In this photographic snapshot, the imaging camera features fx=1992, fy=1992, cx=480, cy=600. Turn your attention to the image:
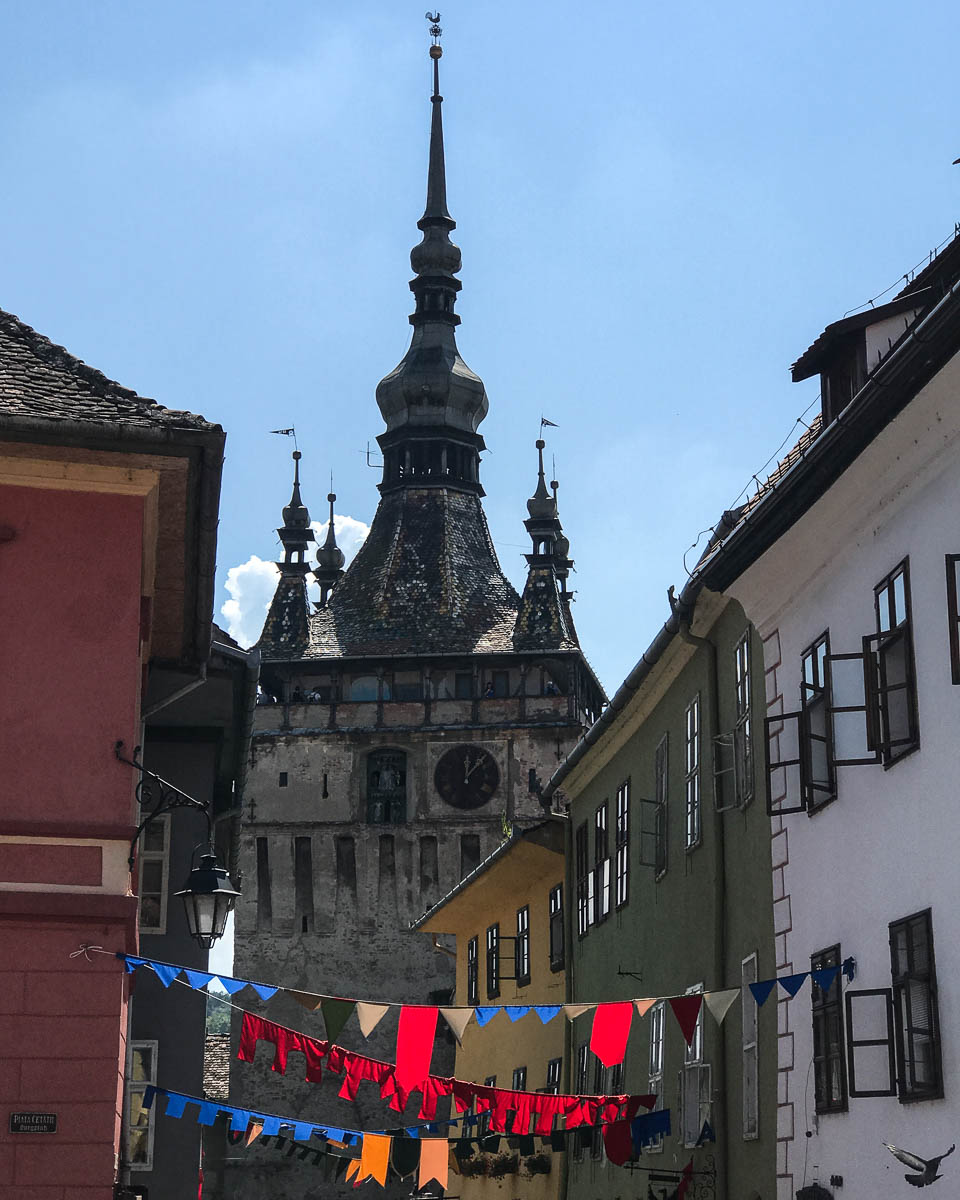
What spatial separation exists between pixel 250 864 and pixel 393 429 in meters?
19.3

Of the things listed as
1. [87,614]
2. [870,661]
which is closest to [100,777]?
[87,614]

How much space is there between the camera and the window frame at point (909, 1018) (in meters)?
10.5

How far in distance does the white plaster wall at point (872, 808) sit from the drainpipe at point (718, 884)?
2.21 m

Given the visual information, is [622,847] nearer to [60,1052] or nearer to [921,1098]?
[921,1098]

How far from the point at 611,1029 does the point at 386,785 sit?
50475mm

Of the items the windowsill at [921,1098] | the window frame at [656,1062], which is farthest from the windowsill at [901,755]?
the window frame at [656,1062]

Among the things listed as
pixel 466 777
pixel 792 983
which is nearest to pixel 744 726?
pixel 792 983

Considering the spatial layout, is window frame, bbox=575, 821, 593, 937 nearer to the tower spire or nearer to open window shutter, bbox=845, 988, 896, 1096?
open window shutter, bbox=845, 988, 896, 1096

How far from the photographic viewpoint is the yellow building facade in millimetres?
26438

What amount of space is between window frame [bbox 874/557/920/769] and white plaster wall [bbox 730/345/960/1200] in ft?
0.25

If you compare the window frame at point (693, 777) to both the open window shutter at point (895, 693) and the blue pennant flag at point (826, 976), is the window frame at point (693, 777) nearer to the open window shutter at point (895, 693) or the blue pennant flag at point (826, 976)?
the blue pennant flag at point (826, 976)

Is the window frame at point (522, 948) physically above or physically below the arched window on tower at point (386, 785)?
below

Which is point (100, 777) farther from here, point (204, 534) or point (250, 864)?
point (250, 864)

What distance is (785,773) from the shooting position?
539 inches
